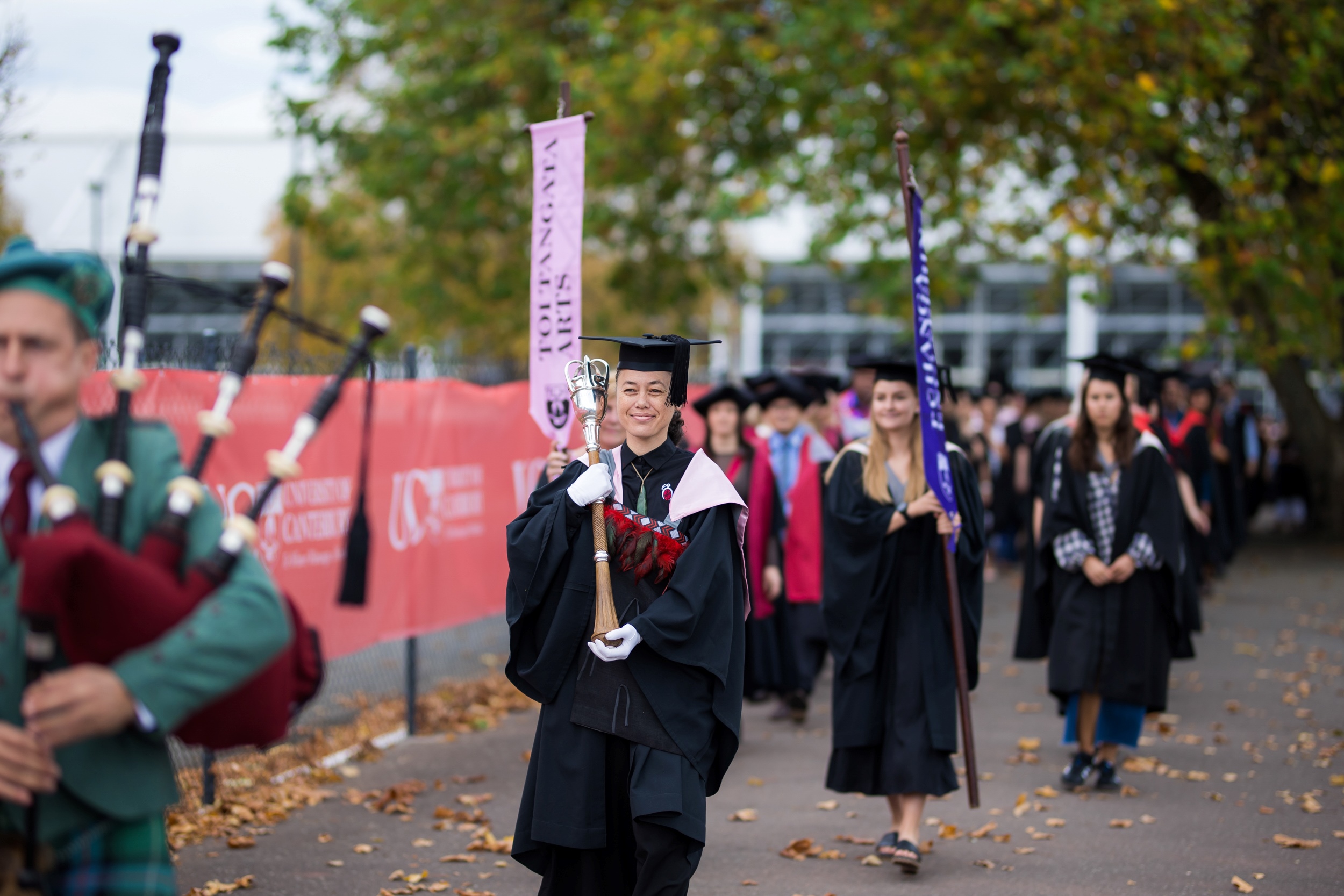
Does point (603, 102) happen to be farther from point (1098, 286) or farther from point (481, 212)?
point (1098, 286)

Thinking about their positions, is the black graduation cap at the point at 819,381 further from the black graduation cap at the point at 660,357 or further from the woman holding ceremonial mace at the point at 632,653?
the woman holding ceremonial mace at the point at 632,653

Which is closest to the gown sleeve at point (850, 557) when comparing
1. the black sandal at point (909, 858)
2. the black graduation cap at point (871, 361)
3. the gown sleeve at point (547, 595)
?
the black graduation cap at point (871, 361)

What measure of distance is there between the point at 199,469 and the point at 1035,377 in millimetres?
47953

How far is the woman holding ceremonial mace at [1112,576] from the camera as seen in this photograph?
7.38m

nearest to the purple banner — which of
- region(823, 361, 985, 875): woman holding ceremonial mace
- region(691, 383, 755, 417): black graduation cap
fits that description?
region(823, 361, 985, 875): woman holding ceremonial mace

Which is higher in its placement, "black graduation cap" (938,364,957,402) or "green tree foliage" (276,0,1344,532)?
"green tree foliage" (276,0,1344,532)

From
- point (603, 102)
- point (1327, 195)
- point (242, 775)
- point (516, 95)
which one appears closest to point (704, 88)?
point (603, 102)

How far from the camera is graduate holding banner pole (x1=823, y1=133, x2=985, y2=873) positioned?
5.97m

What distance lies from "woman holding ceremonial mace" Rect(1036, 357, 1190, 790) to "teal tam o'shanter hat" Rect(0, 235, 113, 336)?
582cm

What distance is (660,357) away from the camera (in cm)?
456

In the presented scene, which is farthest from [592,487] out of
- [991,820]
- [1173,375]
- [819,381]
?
[1173,375]

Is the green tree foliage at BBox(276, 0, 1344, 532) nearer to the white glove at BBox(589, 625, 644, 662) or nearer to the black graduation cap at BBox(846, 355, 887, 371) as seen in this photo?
the black graduation cap at BBox(846, 355, 887, 371)

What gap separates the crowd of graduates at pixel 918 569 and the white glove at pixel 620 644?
0.72 metres

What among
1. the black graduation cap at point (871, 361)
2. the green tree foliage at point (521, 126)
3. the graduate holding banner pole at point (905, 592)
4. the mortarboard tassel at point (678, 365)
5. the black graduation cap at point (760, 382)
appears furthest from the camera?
the green tree foliage at point (521, 126)
